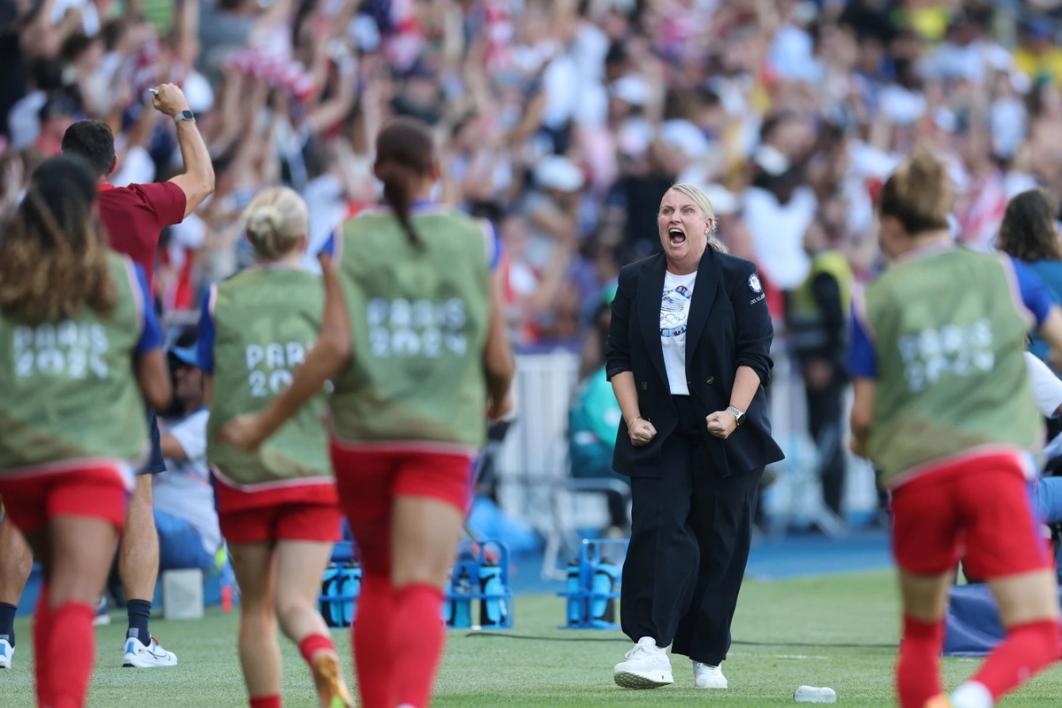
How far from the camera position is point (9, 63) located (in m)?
14.5

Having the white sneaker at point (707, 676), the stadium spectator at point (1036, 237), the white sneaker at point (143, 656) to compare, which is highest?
the stadium spectator at point (1036, 237)

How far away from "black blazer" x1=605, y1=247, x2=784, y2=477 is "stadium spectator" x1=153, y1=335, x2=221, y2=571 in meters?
3.50

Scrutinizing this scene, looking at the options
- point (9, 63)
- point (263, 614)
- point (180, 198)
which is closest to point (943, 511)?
point (263, 614)

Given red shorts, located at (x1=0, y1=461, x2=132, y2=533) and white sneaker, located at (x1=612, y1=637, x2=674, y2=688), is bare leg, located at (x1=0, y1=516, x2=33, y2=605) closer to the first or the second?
white sneaker, located at (x1=612, y1=637, x2=674, y2=688)

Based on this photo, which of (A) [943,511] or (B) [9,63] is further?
(B) [9,63]

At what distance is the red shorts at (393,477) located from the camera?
5.96 metres

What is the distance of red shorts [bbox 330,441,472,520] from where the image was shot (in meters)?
5.96

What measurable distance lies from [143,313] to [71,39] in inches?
358

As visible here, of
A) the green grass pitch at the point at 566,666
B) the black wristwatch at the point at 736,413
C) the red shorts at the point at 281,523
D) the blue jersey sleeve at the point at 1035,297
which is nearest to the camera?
the blue jersey sleeve at the point at 1035,297

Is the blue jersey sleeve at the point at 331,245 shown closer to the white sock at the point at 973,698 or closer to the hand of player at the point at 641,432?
the white sock at the point at 973,698

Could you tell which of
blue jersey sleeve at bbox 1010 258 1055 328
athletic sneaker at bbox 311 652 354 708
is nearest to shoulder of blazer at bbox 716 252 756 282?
blue jersey sleeve at bbox 1010 258 1055 328

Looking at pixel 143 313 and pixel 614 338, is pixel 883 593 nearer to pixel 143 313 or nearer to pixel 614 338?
pixel 614 338

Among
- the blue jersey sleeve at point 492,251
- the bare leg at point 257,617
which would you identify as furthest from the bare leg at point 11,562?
the blue jersey sleeve at point 492,251

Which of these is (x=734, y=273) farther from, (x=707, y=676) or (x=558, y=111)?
(x=558, y=111)
